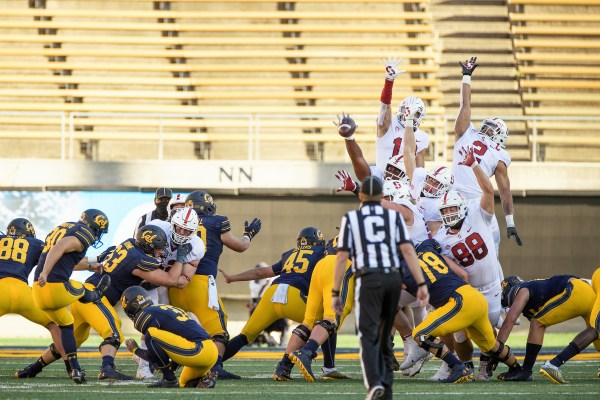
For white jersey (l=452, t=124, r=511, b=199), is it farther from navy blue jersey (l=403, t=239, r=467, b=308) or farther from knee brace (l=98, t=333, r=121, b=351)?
knee brace (l=98, t=333, r=121, b=351)

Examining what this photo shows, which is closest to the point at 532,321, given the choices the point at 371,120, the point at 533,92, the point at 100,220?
the point at 100,220

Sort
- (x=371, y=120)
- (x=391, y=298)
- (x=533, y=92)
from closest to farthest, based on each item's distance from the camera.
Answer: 1. (x=391, y=298)
2. (x=371, y=120)
3. (x=533, y=92)

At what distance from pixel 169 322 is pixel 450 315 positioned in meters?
2.15

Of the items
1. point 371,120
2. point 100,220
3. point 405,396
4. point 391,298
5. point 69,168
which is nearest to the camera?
point 391,298

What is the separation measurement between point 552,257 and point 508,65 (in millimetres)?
4876

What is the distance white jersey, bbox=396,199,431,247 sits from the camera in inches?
394

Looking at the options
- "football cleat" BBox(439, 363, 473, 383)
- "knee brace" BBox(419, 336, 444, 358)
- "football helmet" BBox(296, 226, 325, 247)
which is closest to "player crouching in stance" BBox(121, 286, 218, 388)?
"knee brace" BBox(419, 336, 444, 358)

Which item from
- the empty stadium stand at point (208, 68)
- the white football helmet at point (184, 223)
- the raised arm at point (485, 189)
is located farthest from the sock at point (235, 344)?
the empty stadium stand at point (208, 68)

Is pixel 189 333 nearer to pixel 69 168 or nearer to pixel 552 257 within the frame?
pixel 69 168

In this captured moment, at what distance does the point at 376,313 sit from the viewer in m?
7.18

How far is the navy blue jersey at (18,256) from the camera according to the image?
9.94 meters

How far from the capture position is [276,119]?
20141 millimetres

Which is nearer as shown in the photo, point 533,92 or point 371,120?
point 371,120

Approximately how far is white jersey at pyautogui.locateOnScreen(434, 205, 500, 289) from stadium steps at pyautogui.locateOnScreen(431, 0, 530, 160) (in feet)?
33.8
